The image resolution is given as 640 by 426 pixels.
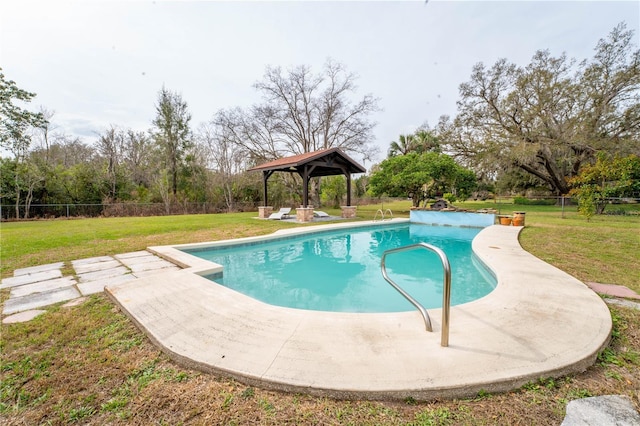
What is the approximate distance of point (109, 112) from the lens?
1844 cm

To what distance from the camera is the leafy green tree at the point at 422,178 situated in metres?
15.2

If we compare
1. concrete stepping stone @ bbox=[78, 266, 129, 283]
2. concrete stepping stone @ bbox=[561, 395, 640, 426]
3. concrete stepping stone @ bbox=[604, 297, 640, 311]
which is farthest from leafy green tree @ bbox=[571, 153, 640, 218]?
concrete stepping stone @ bbox=[78, 266, 129, 283]

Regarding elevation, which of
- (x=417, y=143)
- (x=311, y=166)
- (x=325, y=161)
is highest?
(x=417, y=143)

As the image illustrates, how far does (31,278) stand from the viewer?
13.3 feet

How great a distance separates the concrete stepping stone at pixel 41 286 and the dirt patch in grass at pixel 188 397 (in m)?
1.72

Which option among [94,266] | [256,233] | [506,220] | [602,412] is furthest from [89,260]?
[506,220]

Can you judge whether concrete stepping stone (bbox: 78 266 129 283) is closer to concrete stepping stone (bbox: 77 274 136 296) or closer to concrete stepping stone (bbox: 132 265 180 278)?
concrete stepping stone (bbox: 77 274 136 296)

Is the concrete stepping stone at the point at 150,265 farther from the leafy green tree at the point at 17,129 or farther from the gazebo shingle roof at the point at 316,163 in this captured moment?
the leafy green tree at the point at 17,129

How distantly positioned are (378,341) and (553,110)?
81.1ft

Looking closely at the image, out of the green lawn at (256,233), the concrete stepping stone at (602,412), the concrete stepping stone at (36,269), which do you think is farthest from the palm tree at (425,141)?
the concrete stepping stone at (36,269)

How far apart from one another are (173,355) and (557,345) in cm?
318

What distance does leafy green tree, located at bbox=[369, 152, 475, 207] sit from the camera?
600 inches

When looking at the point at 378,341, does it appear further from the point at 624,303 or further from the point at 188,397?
the point at 624,303

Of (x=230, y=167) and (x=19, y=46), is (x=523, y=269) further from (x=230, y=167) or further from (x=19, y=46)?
(x=230, y=167)
